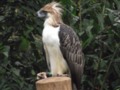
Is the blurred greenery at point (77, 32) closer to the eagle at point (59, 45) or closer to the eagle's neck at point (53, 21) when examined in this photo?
the eagle at point (59, 45)

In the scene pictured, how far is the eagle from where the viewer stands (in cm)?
671

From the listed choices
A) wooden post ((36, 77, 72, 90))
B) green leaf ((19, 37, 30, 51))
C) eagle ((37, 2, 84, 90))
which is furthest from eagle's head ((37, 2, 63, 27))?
wooden post ((36, 77, 72, 90))

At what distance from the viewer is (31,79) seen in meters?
7.66

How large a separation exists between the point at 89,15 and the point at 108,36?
0.36 meters

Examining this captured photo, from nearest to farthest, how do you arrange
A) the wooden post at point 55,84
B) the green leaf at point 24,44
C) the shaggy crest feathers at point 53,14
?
the wooden post at point 55,84 → the shaggy crest feathers at point 53,14 → the green leaf at point 24,44

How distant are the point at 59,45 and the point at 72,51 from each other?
0.27m

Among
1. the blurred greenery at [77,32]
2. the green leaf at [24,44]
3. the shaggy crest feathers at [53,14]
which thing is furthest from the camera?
the blurred greenery at [77,32]

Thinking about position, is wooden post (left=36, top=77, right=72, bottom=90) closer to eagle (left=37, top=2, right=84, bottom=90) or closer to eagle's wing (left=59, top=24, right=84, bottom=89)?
eagle (left=37, top=2, right=84, bottom=90)

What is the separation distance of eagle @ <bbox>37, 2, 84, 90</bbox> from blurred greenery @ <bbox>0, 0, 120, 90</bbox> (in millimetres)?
461

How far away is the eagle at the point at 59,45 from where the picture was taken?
6711 mm

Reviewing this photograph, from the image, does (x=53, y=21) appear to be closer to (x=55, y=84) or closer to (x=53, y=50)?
(x=53, y=50)

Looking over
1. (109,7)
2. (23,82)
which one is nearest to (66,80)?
(23,82)

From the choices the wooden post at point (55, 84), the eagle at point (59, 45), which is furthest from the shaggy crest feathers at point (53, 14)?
the wooden post at point (55, 84)

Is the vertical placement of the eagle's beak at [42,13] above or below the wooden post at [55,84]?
above
